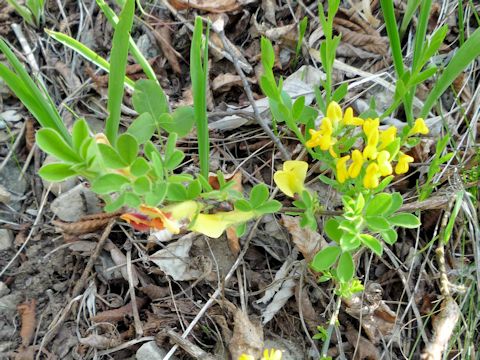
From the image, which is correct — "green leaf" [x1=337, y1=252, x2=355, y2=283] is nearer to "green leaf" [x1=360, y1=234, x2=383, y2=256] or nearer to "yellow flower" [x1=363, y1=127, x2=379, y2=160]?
"green leaf" [x1=360, y1=234, x2=383, y2=256]

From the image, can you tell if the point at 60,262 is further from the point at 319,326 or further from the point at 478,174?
the point at 478,174

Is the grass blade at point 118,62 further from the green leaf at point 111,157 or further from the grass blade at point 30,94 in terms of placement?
the green leaf at point 111,157

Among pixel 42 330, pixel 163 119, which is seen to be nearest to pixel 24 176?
pixel 42 330

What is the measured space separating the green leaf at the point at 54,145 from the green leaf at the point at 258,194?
0.42 m

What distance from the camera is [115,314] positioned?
164 centimetres

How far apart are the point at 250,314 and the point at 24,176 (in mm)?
945

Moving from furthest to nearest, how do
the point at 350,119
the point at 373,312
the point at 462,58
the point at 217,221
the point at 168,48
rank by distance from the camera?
the point at 168,48
the point at 373,312
the point at 462,58
the point at 217,221
the point at 350,119

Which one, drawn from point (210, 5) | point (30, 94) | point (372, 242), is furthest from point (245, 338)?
point (210, 5)

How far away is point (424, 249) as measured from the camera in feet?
5.25

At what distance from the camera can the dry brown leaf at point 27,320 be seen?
5.36ft

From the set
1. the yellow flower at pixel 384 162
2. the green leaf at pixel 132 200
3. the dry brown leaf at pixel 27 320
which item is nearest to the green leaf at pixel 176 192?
the green leaf at pixel 132 200

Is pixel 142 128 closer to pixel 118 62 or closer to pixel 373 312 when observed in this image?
pixel 118 62

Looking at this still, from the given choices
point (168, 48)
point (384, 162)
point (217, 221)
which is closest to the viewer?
point (384, 162)

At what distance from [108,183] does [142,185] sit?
7cm
